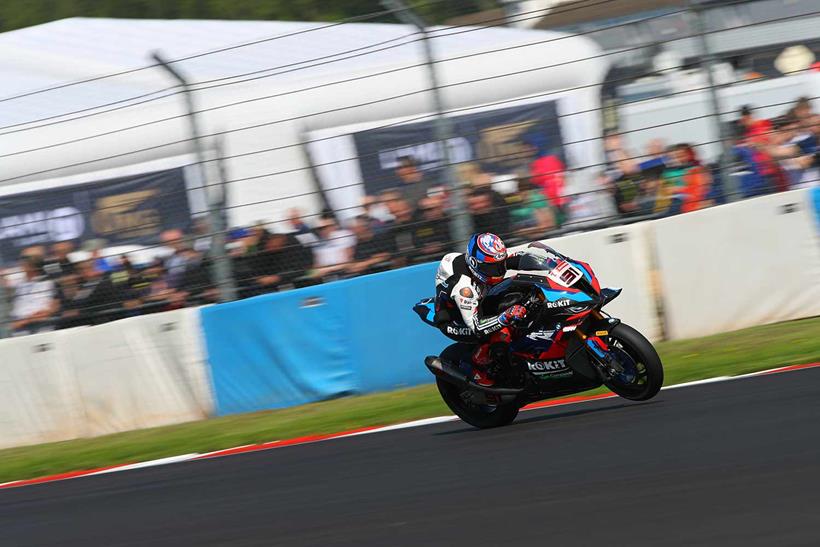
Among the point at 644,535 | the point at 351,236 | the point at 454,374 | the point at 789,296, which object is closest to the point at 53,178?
the point at 351,236

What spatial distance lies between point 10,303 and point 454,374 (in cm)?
515

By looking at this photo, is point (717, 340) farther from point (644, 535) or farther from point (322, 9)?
point (322, 9)

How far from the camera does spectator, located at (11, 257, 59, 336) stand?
10.8 meters

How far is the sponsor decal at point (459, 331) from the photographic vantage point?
7617 millimetres

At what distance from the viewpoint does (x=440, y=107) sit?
1010cm

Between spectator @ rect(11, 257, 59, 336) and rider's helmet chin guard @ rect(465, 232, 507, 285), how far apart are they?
4.91 m

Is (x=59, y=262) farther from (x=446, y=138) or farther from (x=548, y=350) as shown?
(x=548, y=350)

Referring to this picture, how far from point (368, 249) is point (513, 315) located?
3115 millimetres

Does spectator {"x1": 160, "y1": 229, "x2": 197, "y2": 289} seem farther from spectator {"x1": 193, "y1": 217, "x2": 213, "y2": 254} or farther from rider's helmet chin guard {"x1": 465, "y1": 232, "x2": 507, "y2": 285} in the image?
rider's helmet chin guard {"x1": 465, "y1": 232, "x2": 507, "y2": 285}

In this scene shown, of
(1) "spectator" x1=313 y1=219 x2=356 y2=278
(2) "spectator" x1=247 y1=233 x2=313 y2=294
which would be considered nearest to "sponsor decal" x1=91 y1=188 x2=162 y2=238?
(2) "spectator" x1=247 y1=233 x2=313 y2=294

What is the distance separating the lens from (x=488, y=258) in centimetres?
746

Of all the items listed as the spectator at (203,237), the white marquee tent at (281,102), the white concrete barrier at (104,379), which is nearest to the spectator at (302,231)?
the white marquee tent at (281,102)

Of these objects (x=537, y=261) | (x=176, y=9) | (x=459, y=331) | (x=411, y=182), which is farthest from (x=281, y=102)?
(x=176, y=9)

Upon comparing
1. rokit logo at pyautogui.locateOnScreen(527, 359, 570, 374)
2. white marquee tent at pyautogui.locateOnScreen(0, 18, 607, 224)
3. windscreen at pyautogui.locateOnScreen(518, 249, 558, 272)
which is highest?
white marquee tent at pyautogui.locateOnScreen(0, 18, 607, 224)
